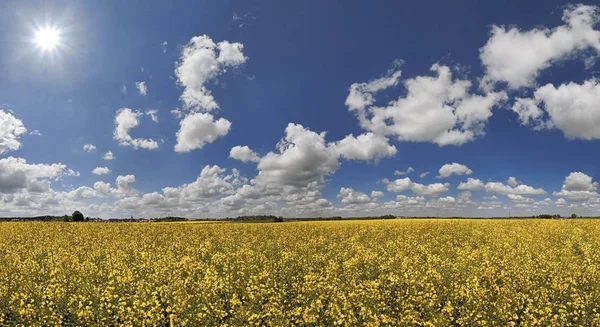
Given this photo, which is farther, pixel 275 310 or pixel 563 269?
pixel 563 269

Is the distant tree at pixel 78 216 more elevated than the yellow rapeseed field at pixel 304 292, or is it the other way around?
the distant tree at pixel 78 216

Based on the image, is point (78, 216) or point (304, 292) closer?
point (304, 292)

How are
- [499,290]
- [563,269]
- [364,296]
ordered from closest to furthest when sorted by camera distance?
1. [364,296]
2. [499,290]
3. [563,269]

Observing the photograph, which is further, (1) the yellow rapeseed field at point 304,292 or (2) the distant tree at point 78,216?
(2) the distant tree at point 78,216

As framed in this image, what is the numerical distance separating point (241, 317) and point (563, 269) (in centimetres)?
1281

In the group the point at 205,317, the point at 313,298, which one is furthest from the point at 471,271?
the point at 205,317

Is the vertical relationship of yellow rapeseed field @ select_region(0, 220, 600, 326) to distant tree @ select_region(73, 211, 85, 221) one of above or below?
below

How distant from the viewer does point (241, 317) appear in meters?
8.42

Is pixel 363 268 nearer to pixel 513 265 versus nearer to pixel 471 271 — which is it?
pixel 471 271

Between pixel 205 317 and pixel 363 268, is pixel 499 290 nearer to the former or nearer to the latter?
pixel 363 268

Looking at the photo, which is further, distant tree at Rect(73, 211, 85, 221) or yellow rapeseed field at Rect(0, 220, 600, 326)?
distant tree at Rect(73, 211, 85, 221)

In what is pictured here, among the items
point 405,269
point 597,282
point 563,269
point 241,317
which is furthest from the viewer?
point 563,269

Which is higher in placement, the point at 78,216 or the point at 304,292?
the point at 78,216

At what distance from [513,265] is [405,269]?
5.05 meters
